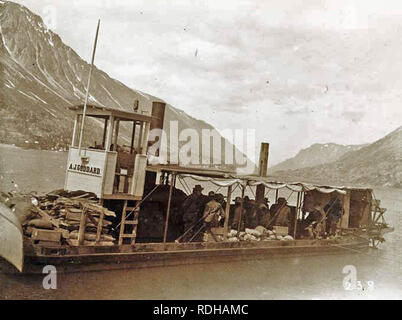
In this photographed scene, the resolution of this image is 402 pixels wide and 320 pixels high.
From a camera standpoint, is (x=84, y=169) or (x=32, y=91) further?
(x=32, y=91)

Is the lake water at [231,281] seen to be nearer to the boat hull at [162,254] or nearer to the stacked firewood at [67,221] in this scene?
the boat hull at [162,254]

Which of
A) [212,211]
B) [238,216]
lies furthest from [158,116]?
[238,216]

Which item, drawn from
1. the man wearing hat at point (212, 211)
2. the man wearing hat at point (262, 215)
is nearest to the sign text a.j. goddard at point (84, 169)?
the man wearing hat at point (212, 211)

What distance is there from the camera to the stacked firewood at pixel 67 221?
11727 millimetres

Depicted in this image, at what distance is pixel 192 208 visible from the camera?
1527cm

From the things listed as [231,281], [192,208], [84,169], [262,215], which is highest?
[84,169]

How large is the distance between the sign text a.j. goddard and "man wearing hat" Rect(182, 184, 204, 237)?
4177 mm

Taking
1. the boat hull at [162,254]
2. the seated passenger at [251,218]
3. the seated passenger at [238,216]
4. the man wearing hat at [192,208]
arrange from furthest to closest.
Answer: the seated passenger at [251,218], the seated passenger at [238,216], the man wearing hat at [192,208], the boat hull at [162,254]

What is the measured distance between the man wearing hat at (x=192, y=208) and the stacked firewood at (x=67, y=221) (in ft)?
11.5

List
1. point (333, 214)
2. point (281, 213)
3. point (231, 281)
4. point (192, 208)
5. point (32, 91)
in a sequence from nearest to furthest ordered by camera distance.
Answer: point (192, 208) → point (231, 281) → point (281, 213) → point (333, 214) → point (32, 91)

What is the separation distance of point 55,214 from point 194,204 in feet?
17.7

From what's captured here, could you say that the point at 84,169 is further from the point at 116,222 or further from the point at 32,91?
the point at 32,91

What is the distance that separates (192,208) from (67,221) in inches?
198

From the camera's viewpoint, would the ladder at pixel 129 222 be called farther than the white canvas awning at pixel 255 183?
No
